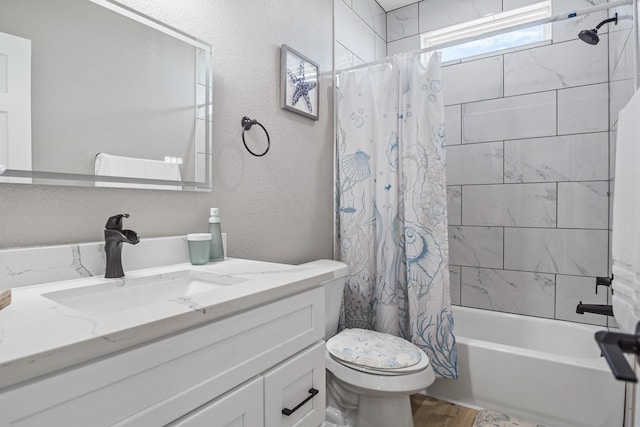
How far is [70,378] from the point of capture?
0.52m

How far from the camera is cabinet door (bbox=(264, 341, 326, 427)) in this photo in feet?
2.90

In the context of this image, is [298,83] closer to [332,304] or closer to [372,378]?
[332,304]

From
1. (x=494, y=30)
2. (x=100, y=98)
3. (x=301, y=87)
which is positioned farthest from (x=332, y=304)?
(x=494, y=30)

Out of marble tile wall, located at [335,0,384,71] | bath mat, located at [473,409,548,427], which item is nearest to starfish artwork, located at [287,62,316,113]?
marble tile wall, located at [335,0,384,71]

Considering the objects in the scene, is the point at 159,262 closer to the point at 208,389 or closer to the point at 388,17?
the point at 208,389

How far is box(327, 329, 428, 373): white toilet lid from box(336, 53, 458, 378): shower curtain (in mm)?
321

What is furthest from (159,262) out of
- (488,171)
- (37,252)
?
(488,171)

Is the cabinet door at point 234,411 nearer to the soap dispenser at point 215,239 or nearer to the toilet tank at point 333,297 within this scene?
the soap dispenser at point 215,239

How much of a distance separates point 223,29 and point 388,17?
6.33ft

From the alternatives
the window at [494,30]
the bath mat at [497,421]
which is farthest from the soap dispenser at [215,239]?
the window at [494,30]

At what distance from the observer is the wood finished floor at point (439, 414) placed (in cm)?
180

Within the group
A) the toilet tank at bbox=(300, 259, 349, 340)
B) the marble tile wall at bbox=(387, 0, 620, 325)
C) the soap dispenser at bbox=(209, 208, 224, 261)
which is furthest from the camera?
the marble tile wall at bbox=(387, 0, 620, 325)

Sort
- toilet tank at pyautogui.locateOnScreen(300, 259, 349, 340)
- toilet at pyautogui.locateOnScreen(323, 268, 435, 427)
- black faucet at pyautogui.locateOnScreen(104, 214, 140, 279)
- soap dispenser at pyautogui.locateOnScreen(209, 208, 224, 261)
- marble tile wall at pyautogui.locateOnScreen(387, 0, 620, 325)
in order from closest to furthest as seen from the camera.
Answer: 1. black faucet at pyautogui.locateOnScreen(104, 214, 140, 279)
2. soap dispenser at pyautogui.locateOnScreen(209, 208, 224, 261)
3. toilet at pyautogui.locateOnScreen(323, 268, 435, 427)
4. toilet tank at pyautogui.locateOnScreen(300, 259, 349, 340)
5. marble tile wall at pyautogui.locateOnScreen(387, 0, 620, 325)

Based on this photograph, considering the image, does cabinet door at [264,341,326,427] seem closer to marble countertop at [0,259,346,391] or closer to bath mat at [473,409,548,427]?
marble countertop at [0,259,346,391]
